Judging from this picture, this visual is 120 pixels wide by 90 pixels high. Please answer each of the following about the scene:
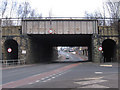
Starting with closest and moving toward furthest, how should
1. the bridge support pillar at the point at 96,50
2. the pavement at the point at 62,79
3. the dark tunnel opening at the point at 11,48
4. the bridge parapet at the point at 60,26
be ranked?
1. the pavement at the point at 62,79
2. the bridge parapet at the point at 60,26
3. the bridge support pillar at the point at 96,50
4. the dark tunnel opening at the point at 11,48

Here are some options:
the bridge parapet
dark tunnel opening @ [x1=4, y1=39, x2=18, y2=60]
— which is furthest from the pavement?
dark tunnel opening @ [x1=4, y1=39, x2=18, y2=60]

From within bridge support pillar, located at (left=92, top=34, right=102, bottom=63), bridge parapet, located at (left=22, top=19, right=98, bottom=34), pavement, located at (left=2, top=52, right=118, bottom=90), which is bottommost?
pavement, located at (left=2, top=52, right=118, bottom=90)

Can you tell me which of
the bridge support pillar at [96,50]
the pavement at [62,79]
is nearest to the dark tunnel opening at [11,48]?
the bridge support pillar at [96,50]

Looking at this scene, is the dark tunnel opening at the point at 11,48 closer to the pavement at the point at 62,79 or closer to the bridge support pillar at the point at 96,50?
the bridge support pillar at the point at 96,50

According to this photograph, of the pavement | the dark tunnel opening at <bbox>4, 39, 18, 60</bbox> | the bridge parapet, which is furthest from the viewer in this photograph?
the dark tunnel opening at <bbox>4, 39, 18, 60</bbox>

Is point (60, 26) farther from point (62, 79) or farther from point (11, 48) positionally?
point (62, 79)

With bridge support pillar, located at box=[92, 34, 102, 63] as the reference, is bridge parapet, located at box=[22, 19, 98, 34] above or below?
above

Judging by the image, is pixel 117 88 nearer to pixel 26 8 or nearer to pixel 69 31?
pixel 69 31

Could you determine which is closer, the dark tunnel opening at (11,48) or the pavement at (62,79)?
the pavement at (62,79)

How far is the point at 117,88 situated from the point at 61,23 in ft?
78.7

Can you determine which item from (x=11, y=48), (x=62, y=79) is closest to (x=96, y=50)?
(x=11, y=48)

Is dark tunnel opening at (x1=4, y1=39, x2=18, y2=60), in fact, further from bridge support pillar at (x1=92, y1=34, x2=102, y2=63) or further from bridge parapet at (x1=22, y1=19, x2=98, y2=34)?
bridge support pillar at (x1=92, y1=34, x2=102, y2=63)

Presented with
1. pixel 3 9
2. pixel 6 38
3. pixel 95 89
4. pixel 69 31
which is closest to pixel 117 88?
pixel 95 89

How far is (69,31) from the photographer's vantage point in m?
31.1
